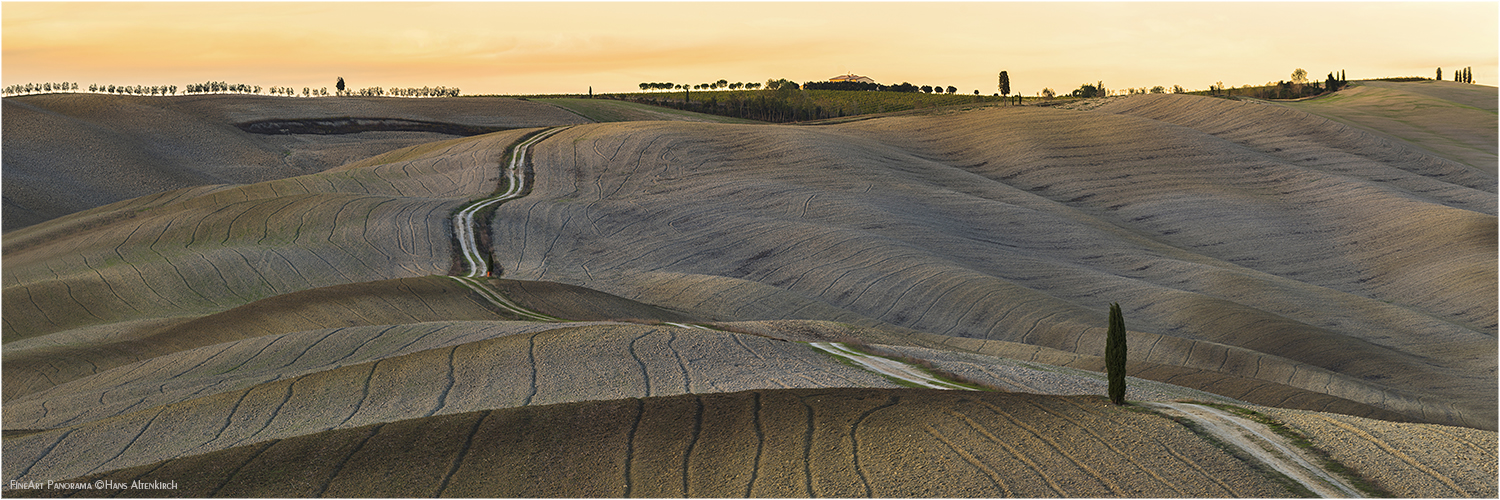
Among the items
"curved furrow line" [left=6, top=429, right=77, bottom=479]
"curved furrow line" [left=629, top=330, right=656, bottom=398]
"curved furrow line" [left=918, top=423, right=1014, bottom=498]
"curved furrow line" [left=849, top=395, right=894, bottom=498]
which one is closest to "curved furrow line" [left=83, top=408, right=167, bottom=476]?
"curved furrow line" [left=6, top=429, right=77, bottom=479]

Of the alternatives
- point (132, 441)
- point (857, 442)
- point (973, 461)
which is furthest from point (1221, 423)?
point (132, 441)

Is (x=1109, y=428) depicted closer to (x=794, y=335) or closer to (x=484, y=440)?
(x=484, y=440)

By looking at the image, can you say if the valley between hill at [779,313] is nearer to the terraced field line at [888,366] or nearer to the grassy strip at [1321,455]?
the grassy strip at [1321,455]

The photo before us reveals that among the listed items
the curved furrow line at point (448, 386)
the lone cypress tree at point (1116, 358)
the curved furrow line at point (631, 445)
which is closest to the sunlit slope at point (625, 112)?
the curved furrow line at point (448, 386)

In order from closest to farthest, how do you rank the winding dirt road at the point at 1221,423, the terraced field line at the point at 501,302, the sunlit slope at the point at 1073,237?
the winding dirt road at the point at 1221,423 → the terraced field line at the point at 501,302 → the sunlit slope at the point at 1073,237

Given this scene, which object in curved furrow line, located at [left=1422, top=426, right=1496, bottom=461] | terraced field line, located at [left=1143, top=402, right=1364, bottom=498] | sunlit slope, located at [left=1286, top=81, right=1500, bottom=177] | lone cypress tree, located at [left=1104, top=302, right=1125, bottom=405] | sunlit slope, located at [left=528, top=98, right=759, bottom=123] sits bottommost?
curved furrow line, located at [left=1422, top=426, right=1496, bottom=461]

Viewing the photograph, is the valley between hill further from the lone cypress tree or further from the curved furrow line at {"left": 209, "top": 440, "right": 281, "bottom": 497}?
the lone cypress tree

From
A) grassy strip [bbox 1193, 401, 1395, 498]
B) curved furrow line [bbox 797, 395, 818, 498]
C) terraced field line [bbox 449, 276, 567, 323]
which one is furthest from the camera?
terraced field line [bbox 449, 276, 567, 323]
